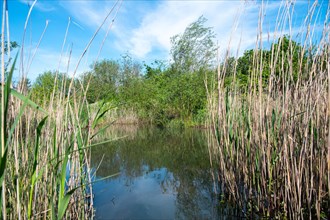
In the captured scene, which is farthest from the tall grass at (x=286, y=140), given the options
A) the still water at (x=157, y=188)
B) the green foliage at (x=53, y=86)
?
the green foliage at (x=53, y=86)

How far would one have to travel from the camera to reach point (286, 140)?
1534 millimetres

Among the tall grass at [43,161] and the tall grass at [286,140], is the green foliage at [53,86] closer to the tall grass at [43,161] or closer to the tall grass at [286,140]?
the tall grass at [43,161]

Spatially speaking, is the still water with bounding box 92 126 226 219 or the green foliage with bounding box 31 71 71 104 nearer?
the green foliage with bounding box 31 71 71 104

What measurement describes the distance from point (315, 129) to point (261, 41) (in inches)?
31.6

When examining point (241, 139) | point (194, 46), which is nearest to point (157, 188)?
point (241, 139)

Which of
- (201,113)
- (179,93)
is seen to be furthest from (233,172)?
(179,93)

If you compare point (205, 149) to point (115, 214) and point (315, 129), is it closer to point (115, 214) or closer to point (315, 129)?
point (115, 214)

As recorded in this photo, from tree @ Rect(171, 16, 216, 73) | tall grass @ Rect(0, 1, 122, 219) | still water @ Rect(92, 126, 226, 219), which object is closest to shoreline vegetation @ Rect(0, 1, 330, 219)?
tall grass @ Rect(0, 1, 122, 219)

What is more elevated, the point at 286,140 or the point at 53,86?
the point at 53,86

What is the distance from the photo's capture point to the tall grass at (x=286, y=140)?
1499 mm

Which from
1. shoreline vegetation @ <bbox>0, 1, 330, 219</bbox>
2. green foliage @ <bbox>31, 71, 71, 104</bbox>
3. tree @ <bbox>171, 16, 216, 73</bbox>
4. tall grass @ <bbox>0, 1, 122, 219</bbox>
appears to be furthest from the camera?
tree @ <bbox>171, 16, 216, 73</bbox>

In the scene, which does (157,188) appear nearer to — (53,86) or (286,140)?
(286,140)

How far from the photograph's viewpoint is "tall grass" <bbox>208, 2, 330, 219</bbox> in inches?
59.0

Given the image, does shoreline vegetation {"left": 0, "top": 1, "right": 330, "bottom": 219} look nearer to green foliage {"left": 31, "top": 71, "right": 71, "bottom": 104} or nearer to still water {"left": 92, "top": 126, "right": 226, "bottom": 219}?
green foliage {"left": 31, "top": 71, "right": 71, "bottom": 104}
